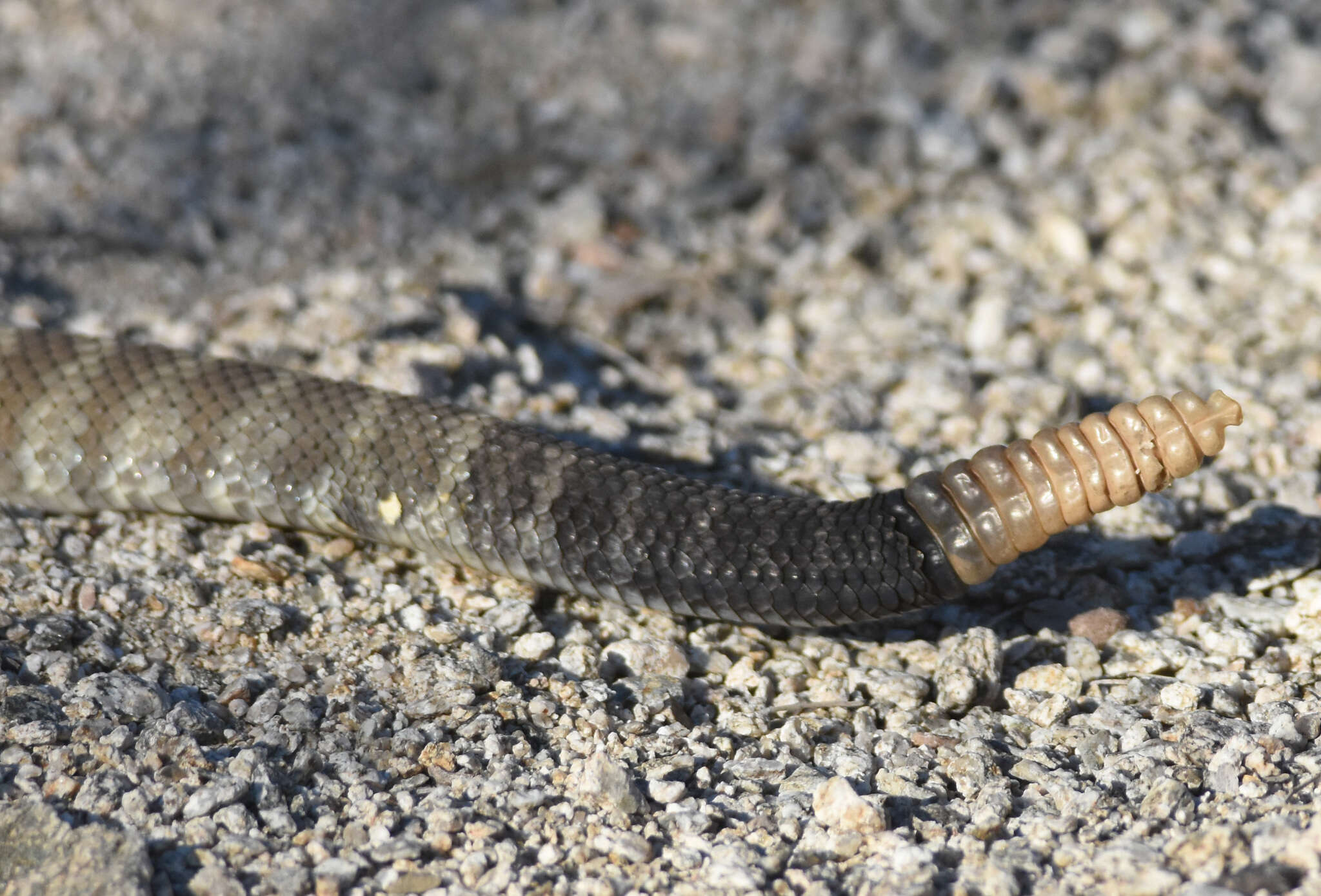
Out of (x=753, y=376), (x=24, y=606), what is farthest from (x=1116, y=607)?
(x=24, y=606)

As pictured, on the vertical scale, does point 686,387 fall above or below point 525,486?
below

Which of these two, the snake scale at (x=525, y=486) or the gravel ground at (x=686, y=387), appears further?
the snake scale at (x=525, y=486)

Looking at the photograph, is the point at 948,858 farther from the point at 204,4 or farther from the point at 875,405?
the point at 204,4

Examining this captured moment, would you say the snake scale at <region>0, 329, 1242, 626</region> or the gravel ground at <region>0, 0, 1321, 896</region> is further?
the snake scale at <region>0, 329, 1242, 626</region>

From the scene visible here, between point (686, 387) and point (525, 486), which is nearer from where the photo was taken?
point (525, 486)
